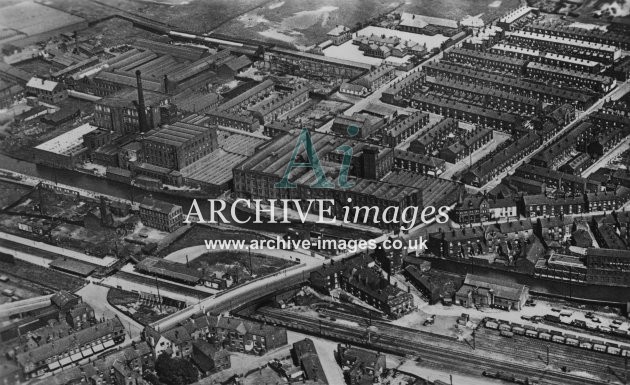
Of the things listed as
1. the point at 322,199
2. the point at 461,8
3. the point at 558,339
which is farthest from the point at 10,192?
the point at 461,8

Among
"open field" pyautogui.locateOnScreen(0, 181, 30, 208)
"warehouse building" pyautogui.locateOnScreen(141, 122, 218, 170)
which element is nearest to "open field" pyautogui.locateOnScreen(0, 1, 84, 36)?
"open field" pyautogui.locateOnScreen(0, 181, 30, 208)

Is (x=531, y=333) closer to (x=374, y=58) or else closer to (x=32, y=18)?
(x=374, y=58)

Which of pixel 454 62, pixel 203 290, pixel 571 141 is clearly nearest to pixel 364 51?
pixel 454 62

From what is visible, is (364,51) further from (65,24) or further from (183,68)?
(65,24)

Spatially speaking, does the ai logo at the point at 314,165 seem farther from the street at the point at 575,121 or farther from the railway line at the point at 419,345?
the railway line at the point at 419,345

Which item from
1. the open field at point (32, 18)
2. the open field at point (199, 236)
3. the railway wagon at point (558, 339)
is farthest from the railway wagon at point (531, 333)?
the open field at point (32, 18)

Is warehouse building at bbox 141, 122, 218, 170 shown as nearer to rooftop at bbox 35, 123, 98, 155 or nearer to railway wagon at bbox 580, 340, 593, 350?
rooftop at bbox 35, 123, 98, 155

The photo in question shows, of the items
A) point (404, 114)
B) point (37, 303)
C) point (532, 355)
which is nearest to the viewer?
point (532, 355)
